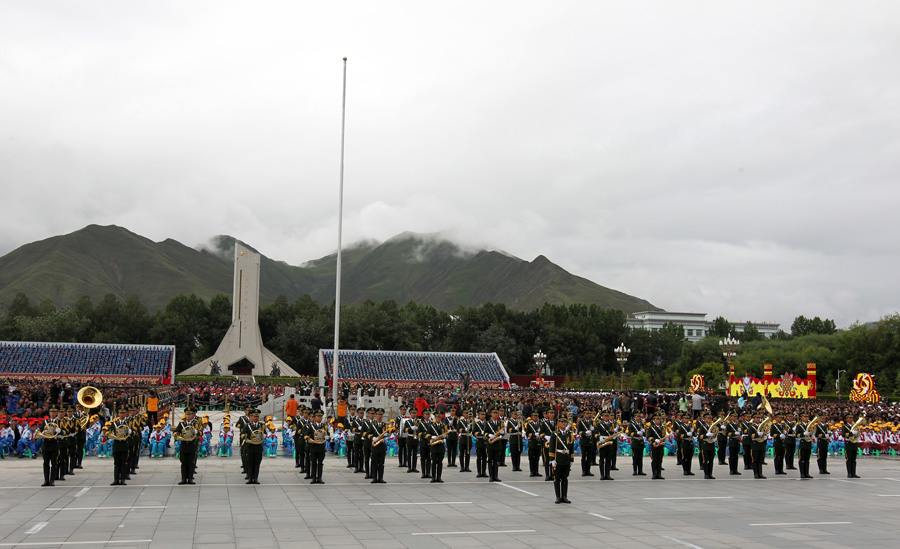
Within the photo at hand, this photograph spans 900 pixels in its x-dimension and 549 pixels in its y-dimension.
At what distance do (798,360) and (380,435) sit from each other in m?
64.6

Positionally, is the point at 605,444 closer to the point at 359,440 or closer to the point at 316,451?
the point at 359,440

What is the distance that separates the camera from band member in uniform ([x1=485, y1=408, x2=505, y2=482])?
886 inches

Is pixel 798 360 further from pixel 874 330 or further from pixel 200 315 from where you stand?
pixel 200 315

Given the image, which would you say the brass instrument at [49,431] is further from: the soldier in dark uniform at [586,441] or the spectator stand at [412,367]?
the spectator stand at [412,367]

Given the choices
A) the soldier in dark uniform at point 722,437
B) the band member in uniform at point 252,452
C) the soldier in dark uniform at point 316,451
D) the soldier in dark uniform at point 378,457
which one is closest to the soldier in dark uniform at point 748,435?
the soldier in dark uniform at point 722,437

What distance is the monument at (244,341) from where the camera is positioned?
8394 centimetres

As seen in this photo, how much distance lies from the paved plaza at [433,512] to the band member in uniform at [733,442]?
2.82 ft

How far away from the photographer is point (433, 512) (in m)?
16.7

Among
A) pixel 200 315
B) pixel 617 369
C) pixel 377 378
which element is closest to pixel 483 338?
pixel 617 369

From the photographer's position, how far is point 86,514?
15.8 meters

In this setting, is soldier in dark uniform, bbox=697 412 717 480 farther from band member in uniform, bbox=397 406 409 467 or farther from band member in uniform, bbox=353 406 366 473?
band member in uniform, bbox=353 406 366 473

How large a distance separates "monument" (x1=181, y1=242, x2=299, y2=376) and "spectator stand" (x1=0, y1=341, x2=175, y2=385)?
13241mm

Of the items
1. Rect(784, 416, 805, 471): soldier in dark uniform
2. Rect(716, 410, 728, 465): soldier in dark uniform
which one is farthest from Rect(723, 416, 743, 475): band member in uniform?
Rect(784, 416, 805, 471): soldier in dark uniform

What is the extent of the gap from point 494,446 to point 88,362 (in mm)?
53808
